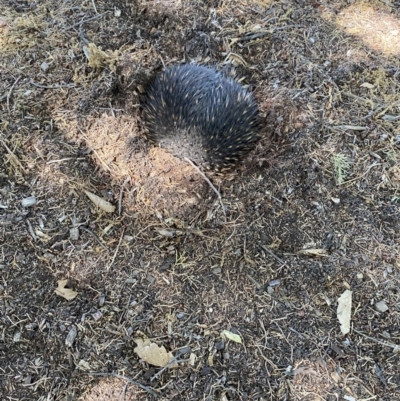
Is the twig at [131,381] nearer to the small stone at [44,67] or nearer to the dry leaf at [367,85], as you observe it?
the small stone at [44,67]

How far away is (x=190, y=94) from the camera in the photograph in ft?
9.51

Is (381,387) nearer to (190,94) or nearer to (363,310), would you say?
(363,310)

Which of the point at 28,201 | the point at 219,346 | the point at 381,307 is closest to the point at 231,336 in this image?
the point at 219,346

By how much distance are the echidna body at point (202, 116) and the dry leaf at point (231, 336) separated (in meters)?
1.10

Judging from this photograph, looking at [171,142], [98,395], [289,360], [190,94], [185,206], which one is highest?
[190,94]

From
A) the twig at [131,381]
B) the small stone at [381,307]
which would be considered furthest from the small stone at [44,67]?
the small stone at [381,307]

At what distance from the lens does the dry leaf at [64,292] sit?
99.3 inches

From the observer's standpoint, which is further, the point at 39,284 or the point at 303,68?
the point at 303,68

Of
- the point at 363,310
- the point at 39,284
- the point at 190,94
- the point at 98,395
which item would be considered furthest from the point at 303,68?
the point at 98,395

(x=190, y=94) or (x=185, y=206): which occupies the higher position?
(x=190, y=94)

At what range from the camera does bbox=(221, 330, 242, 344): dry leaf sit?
8.07ft

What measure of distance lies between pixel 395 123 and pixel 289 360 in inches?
74.6

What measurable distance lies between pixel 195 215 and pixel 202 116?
0.65 meters

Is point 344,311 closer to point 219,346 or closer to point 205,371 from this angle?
point 219,346
